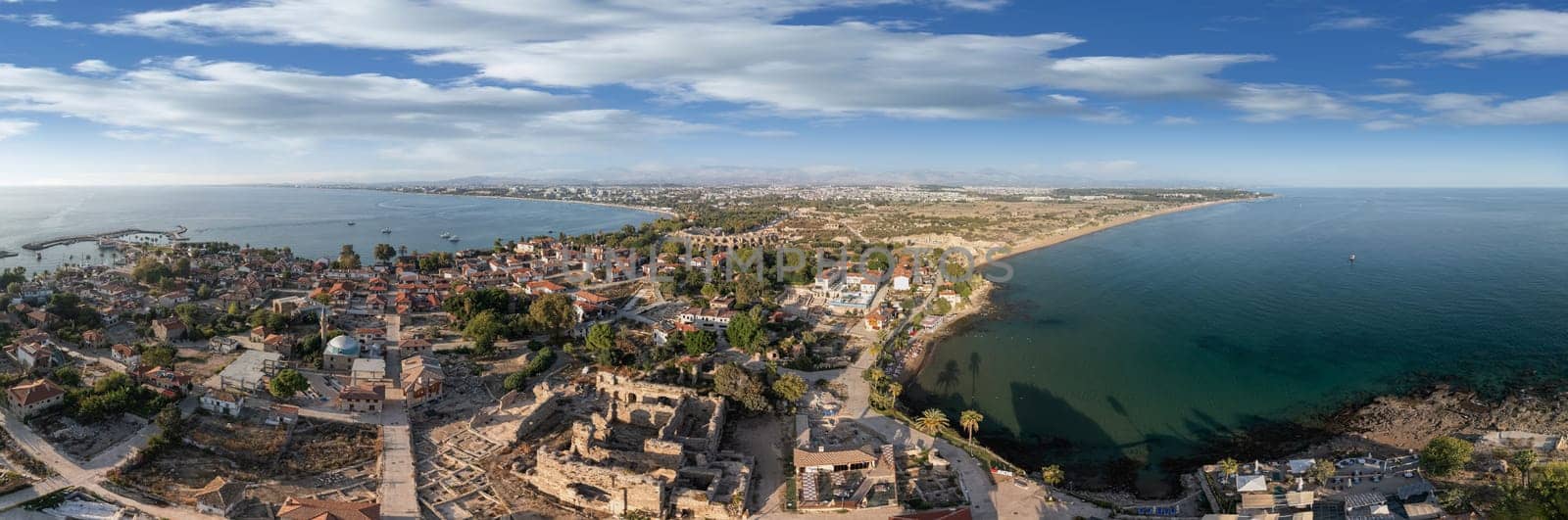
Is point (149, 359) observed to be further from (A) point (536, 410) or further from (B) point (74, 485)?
(A) point (536, 410)

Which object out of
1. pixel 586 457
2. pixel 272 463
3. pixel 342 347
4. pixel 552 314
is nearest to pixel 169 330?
pixel 342 347

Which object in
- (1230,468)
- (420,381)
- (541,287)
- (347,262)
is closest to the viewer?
(1230,468)

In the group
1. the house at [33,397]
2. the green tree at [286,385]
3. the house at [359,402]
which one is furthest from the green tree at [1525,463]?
the house at [33,397]

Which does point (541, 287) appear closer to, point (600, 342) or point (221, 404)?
point (600, 342)

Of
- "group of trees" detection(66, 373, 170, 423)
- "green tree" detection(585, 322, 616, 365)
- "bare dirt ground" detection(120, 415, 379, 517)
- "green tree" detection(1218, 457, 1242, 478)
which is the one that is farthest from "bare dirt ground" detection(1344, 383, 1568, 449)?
"group of trees" detection(66, 373, 170, 423)

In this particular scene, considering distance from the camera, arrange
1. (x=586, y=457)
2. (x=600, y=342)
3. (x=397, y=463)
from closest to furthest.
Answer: (x=586, y=457) < (x=397, y=463) < (x=600, y=342)

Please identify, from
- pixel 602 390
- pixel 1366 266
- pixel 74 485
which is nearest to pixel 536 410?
pixel 602 390

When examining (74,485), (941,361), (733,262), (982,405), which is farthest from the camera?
(733,262)
